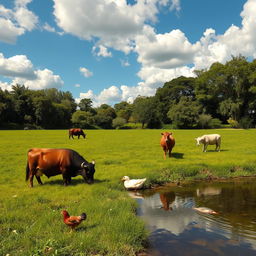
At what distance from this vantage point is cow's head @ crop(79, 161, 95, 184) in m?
10.4

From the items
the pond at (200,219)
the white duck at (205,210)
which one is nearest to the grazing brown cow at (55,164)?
the pond at (200,219)

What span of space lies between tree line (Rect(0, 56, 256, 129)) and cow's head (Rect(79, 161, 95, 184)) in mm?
67565

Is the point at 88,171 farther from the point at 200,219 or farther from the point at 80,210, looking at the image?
the point at 200,219

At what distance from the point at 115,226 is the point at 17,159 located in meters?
13.8

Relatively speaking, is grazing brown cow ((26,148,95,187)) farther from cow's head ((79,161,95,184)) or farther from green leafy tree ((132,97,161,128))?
green leafy tree ((132,97,161,128))

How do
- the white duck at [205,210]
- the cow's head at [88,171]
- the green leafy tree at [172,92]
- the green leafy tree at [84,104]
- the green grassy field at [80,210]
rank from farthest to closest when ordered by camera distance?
the green leafy tree at [84,104]
the green leafy tree at [172,92]
the cow's head at [88,171]
the white duck at [205,210]
the green grassy field at [80,210]

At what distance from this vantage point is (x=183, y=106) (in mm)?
77438

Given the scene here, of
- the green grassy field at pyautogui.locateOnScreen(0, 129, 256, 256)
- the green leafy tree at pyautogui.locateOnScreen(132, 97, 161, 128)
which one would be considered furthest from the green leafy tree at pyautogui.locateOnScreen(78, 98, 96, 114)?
the green grassy field at pyautogui.locateOnScreen(0, 129, 256, 256)

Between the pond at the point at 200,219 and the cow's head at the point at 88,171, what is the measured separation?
2.00m

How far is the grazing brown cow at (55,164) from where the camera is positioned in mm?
10141

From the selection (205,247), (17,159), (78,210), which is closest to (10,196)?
(78,210)

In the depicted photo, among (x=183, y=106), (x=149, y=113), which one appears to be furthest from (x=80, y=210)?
(x=149, y=113)

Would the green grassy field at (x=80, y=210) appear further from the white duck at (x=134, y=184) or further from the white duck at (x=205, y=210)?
the white duck at (x=205, y=210)

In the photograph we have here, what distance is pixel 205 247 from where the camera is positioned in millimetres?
5824
